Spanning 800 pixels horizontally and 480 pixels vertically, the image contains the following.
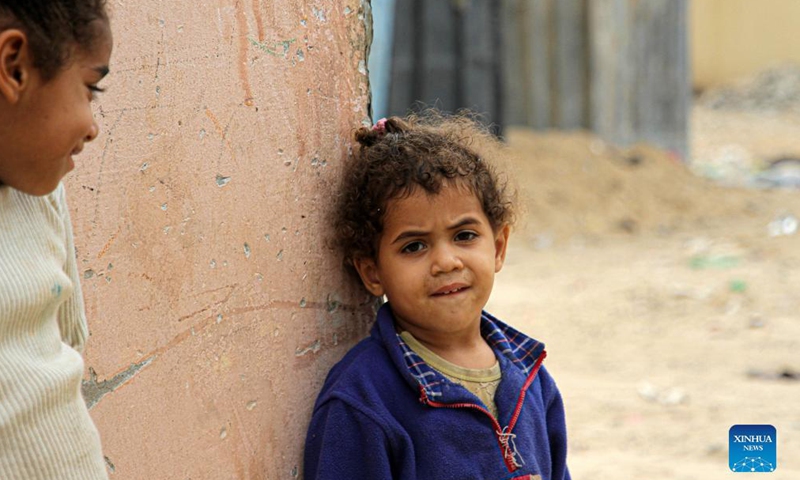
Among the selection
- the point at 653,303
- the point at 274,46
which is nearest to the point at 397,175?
the point at 274,46

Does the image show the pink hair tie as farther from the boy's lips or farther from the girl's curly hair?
the girl's curly hair

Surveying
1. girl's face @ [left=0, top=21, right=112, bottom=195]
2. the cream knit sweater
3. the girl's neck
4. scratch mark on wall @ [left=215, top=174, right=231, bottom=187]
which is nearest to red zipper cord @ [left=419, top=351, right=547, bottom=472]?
the girl's neck

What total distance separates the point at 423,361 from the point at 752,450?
1912 mm

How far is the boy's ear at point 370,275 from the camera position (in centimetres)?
235

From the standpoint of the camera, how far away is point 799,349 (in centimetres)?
531

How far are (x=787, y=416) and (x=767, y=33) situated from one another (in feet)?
55.5

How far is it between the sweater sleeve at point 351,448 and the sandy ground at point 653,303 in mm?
1030

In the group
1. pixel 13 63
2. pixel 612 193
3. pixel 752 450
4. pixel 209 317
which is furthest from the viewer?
pixel 612 193

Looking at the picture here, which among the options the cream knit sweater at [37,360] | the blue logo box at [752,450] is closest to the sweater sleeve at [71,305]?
the cream knit sweater at [37,360]

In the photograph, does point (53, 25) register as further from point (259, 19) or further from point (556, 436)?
point (556, 436)

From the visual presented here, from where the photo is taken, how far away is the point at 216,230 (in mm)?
1972

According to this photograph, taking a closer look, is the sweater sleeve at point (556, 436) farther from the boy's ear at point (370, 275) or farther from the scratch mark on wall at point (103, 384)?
the scratch mark on wall at point (103, 384)

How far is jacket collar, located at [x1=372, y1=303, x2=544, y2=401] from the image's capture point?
2.17m

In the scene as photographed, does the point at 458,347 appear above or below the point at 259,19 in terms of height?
below
